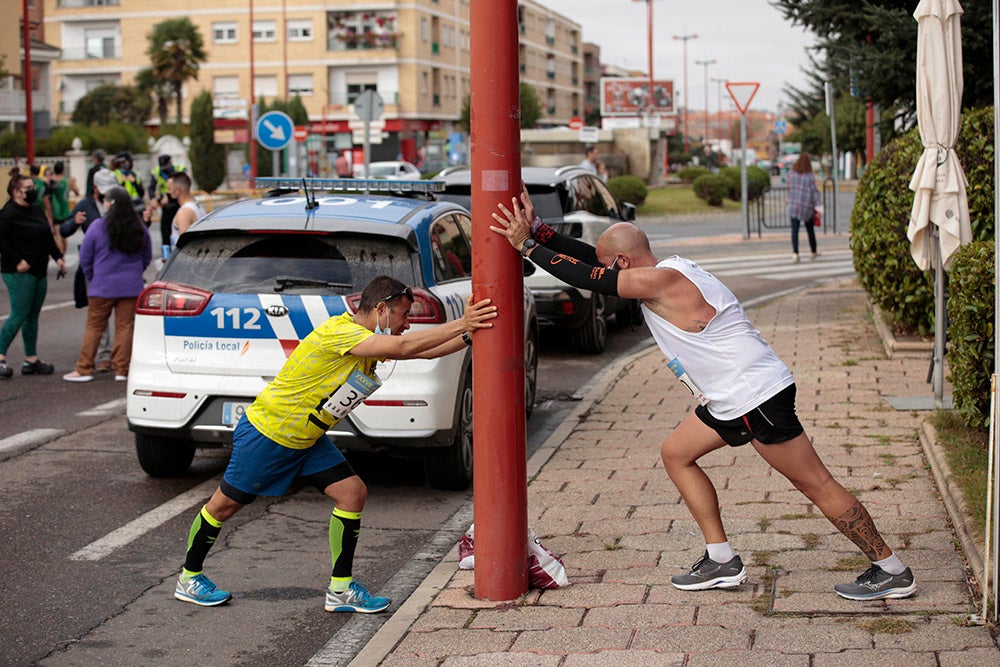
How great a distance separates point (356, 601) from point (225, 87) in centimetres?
8613

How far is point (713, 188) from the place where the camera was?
1678 inches

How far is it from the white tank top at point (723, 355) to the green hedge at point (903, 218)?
6229 mm

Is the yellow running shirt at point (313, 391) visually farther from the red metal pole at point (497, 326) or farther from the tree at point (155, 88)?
the tree at point (155, 88)

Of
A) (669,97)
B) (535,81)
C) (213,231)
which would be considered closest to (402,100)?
(669,97)

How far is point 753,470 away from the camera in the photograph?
801cm

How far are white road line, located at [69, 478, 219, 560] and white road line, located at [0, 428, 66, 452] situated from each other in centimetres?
186

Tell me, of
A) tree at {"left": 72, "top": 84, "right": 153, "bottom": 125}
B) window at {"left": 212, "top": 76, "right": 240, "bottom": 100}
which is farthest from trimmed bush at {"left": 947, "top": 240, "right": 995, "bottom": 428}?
window at {"left": 212, "top": 76, "right": 240, "bottom": 100}

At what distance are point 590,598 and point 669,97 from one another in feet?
250

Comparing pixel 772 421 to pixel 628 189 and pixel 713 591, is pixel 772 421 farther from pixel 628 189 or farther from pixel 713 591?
pixel 628 189

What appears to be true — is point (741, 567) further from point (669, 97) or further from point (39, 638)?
point (669, 97)

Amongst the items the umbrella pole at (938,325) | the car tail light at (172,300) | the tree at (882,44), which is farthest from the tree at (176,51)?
the car tail light at (172,300)

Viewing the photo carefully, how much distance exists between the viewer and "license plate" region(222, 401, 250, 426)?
773 cm

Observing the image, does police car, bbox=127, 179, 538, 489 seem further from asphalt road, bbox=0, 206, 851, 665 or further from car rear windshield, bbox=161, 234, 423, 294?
asphalt road, bbox=0, 206, 851, 665

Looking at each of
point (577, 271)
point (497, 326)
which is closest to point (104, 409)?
point (497, 326)
